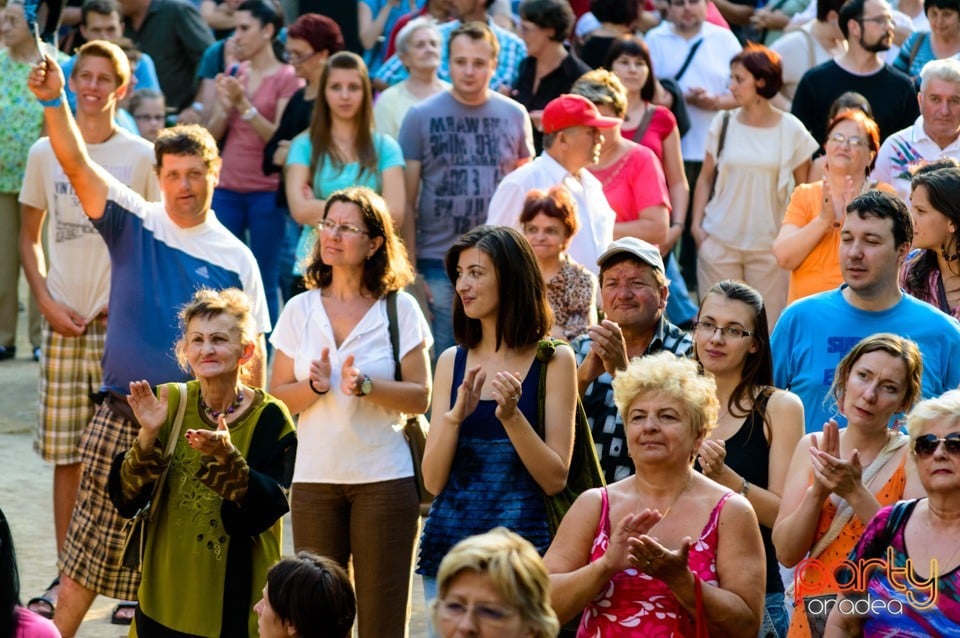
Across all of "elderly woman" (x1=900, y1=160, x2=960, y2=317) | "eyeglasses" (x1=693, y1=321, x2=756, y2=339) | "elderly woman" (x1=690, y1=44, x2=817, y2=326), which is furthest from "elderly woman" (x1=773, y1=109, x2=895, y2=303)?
"eyeglasses" (x1=693, y1=321, x2=756, y2=339)

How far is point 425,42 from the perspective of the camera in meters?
10.3

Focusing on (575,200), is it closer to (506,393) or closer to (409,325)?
(409,325)

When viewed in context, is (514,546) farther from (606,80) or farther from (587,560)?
(606,80)

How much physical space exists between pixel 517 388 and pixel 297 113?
5179mm

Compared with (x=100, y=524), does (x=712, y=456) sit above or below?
above

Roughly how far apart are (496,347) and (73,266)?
298 centimetres

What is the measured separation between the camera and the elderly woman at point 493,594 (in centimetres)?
398

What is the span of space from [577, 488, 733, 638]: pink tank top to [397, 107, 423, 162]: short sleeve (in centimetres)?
502

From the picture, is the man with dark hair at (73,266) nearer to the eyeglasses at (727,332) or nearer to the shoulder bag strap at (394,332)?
the shoulder bag strap at (394,332)

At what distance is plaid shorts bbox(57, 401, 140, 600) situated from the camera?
6.59 m

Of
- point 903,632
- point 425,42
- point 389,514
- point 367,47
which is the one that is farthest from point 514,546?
point 367,47

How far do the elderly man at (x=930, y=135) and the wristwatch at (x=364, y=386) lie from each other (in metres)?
3.45

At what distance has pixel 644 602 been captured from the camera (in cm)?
459

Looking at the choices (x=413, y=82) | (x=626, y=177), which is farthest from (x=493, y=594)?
(x=413, y=82)
